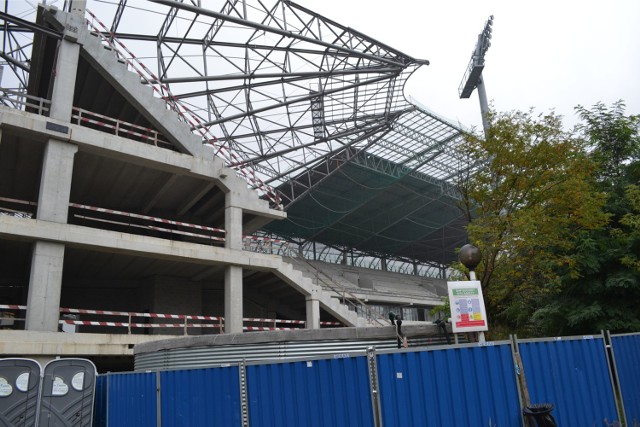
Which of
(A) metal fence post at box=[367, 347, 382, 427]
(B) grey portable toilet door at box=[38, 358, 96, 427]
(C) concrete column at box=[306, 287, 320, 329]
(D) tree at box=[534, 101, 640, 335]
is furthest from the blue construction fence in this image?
(C) concrete column at box=[306, 287, 320, 329]

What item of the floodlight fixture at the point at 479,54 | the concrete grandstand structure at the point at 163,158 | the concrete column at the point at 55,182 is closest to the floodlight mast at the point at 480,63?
the floodlight fixture at the point at 479,54

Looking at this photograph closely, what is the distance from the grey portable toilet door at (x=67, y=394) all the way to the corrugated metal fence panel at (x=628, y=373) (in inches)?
401

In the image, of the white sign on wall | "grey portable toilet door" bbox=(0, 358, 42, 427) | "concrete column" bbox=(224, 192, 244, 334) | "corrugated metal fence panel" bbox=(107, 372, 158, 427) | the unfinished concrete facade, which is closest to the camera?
the white sign on wall

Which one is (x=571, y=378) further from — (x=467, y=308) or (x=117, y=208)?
(x=117, y=208)

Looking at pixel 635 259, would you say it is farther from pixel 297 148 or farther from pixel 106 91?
pixel 297 148

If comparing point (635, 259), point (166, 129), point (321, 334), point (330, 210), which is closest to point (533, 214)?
point (635, 259)

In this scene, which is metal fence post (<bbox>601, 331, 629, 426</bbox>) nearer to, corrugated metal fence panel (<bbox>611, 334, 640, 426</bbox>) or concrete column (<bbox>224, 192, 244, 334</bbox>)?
corrugated metal fence panel (<bbox>611, 334, 640, 426</bbox>)

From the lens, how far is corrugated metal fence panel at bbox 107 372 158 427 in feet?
30.1

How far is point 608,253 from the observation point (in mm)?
13594

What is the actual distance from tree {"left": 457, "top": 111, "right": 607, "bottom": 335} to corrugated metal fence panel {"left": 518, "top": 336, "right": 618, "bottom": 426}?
5.72 m

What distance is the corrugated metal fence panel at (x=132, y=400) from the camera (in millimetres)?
9164

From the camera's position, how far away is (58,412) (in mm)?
10656

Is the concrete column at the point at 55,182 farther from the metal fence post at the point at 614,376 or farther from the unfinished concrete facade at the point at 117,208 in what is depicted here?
the metal fence post at the point at 614,376

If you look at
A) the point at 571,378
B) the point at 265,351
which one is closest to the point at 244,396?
the point at 265,351
